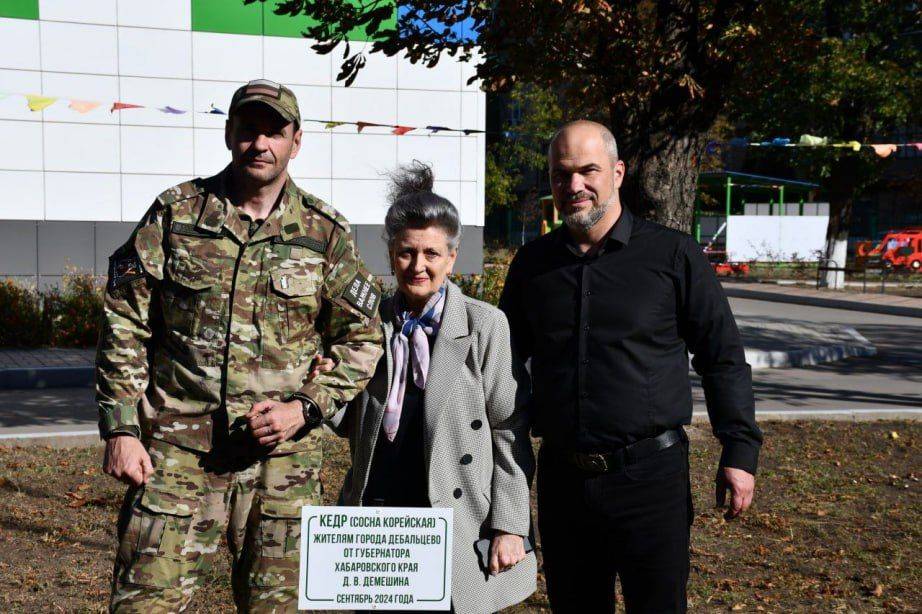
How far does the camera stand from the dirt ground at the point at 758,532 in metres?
5.14

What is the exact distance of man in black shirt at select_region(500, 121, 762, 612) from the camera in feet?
10.7

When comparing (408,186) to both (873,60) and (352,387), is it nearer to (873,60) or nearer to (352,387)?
(352,387)

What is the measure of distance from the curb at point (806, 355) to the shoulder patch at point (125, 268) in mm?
11468

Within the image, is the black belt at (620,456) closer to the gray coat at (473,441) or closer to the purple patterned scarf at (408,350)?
the gray coat at (473,441)

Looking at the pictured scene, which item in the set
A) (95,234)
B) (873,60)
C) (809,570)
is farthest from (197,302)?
(873,60)

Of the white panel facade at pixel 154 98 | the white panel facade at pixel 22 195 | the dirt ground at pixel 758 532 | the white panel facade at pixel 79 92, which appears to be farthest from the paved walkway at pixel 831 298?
the white panel facade at pixel 22 195

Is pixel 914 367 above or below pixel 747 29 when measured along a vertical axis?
below

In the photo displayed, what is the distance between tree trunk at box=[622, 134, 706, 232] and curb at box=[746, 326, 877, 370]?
564 cm

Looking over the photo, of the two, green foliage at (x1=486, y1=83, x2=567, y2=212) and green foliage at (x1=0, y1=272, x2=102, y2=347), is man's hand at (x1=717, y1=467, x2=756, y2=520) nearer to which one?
green foliage at (x1=0, y1=272, x2=102, y2=347)

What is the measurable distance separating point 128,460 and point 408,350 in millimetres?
921

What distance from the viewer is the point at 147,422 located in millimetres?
3158

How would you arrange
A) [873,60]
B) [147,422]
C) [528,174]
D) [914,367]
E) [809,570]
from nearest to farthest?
1. [147,422]
2. [809,570]
3. [914,367]
4. [873,60]
5. [528,174]

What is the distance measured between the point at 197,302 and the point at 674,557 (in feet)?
5.66

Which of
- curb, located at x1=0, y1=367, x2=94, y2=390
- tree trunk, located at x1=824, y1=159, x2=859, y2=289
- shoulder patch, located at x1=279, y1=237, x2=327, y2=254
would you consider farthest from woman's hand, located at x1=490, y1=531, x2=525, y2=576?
tree trunk, located at x1=824, y1=159, x2=859, y2=289
